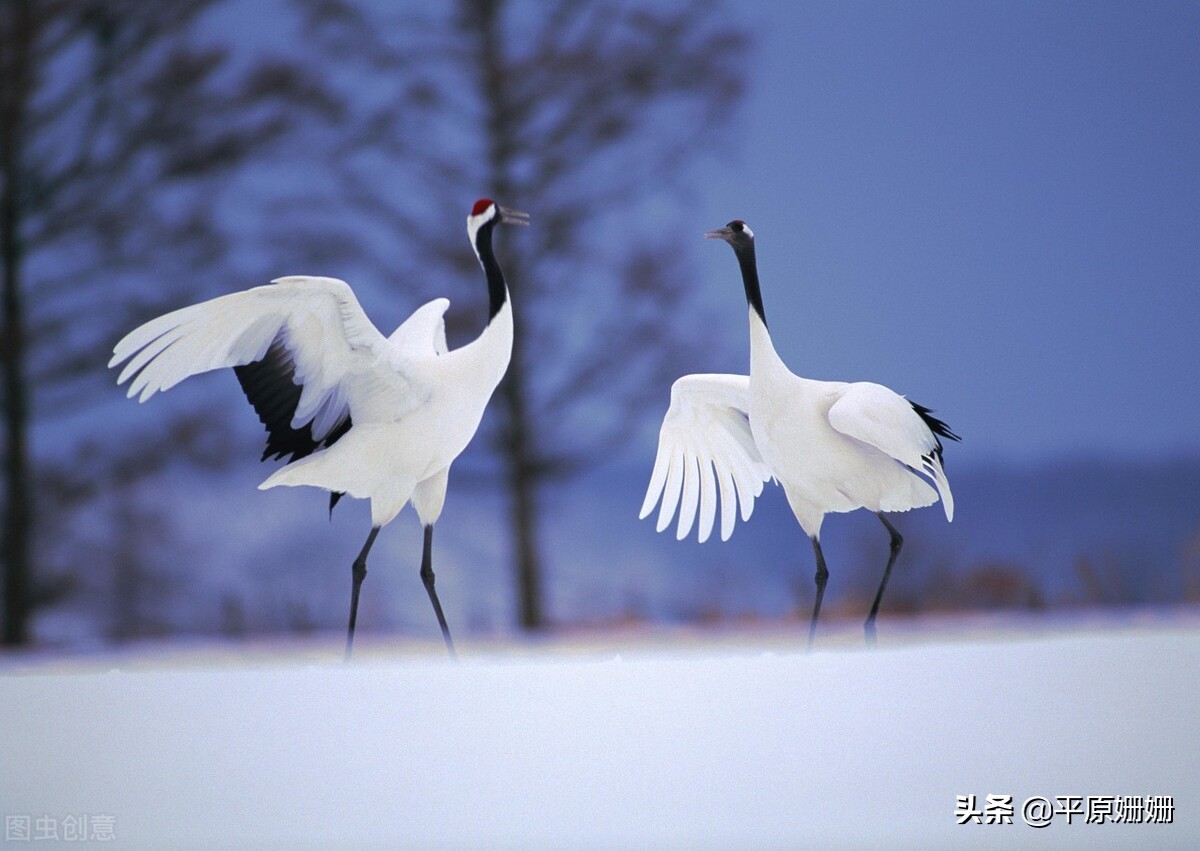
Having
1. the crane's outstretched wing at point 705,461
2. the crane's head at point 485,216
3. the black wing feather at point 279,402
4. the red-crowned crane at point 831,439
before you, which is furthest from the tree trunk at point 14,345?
the red-crowned crane at point 831,439

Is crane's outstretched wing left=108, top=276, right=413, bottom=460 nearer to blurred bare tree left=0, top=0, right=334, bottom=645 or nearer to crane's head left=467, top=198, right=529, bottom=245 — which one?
crane's head left=467, top=198, right=529, bottom=245

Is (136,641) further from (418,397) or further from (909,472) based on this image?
(909,472)

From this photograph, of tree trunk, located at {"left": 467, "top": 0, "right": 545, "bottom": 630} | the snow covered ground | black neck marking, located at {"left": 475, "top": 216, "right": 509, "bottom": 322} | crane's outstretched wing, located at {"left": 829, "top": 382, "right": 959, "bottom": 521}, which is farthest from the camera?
tree trunk, located at {"left": 467, "top": 0, "right": 545, "bottom": 630}

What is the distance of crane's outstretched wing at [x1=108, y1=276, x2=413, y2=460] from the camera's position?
3.04m

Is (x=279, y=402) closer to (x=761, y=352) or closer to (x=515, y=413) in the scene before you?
(x=761, y=352)

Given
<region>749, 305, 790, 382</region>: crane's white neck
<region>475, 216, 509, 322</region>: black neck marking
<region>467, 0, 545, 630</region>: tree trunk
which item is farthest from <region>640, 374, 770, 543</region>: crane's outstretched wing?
<region>467, 0, 545, 630</region>: tree trunk

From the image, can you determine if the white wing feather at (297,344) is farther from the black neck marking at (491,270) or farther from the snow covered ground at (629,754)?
the snow covered ground at (629,754)

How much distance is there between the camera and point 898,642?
11.7 feet

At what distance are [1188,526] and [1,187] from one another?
492cm

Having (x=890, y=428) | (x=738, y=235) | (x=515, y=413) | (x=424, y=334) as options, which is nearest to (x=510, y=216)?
(x=424, y=334)

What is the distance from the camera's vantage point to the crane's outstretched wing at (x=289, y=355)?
3.04 metres

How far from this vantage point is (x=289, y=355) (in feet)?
10.3

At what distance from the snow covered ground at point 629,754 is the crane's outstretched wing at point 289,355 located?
0.64 m

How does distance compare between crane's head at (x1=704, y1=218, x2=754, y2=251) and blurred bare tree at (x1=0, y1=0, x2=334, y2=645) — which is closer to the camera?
crane's head at (x1=704, y1=218, x2=754, y2=251)
